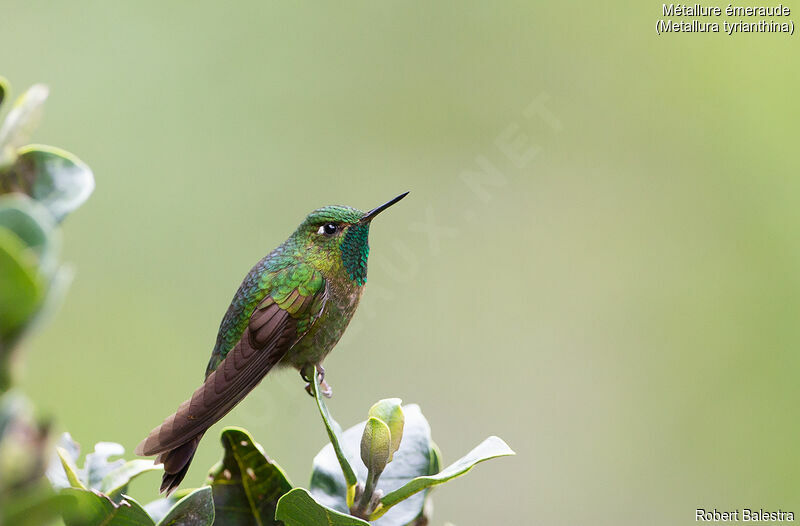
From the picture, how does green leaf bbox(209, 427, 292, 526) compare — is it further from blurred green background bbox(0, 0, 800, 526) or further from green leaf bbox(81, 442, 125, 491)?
blurred green background bbox(0, 0, 800, 526)

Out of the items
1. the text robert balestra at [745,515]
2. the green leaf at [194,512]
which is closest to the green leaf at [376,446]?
the green leaf at [194,512]

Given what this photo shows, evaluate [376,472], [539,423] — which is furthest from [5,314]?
[539,423]

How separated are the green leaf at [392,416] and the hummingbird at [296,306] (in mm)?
243

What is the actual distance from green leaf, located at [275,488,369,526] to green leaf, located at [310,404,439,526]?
17cm

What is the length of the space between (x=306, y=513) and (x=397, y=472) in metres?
0.23

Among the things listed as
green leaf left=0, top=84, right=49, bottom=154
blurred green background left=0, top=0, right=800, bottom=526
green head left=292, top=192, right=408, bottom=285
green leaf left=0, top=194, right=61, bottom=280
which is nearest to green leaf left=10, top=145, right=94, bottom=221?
green leaf left=0, top=84, right=49, bottom=154

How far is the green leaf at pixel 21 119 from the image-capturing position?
0.60m

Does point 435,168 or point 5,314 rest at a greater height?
point 435,168

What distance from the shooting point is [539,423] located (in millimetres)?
3947

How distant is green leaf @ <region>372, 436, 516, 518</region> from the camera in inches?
31.6

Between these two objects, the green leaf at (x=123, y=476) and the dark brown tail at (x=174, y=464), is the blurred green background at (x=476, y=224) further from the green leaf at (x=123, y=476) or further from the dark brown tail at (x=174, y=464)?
the green leaf at (x=123, y=476)

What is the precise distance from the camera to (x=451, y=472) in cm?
80

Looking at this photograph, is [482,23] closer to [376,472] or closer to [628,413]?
[628,413]

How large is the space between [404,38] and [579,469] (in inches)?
99.6
